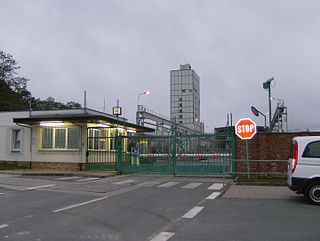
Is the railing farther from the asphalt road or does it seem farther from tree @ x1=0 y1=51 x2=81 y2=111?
tree @ x1=0 y1=51 x2=81 y2=111

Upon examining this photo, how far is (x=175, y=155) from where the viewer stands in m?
20.6

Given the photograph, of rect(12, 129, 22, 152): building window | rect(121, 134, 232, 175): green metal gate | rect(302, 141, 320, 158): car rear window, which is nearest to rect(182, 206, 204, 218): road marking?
rect(302, 141, 320, 158): car rear window

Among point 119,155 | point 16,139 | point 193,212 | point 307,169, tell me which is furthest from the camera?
point 16,139

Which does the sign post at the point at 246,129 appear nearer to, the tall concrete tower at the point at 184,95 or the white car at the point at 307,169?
the white car at the point at 307,169

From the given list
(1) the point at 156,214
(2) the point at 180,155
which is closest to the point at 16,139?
(2) the point at 180,155

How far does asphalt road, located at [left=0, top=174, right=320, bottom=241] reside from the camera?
7066 millimetres

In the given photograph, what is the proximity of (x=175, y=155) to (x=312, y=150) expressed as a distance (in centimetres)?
1049

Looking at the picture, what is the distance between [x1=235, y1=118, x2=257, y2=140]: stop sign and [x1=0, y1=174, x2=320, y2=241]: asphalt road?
12.7 ft

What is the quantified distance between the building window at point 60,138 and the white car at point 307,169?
15.9 metres

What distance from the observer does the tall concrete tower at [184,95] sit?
96.7m

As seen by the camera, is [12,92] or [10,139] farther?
[12,92]

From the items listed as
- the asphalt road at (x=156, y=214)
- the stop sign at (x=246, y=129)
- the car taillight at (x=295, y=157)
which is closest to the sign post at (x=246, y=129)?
the stop sign at (x=246, y=129)

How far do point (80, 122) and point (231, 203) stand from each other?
1483 cm

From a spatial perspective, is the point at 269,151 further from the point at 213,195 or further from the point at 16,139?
the point at 16,139
